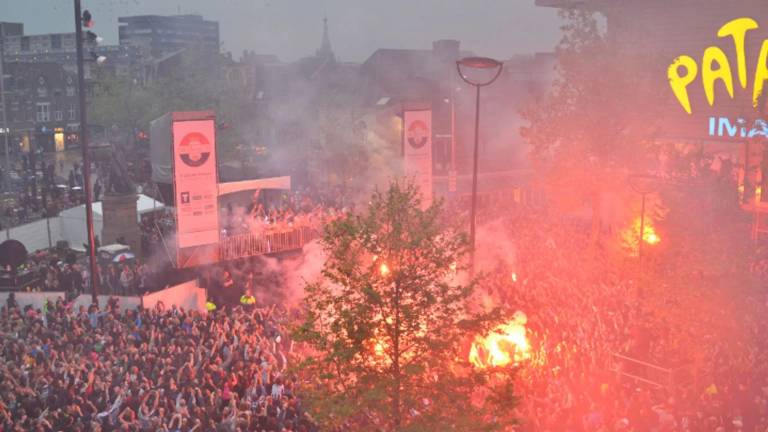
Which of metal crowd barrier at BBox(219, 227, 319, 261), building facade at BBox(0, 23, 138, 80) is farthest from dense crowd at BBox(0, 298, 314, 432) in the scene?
building facade at BBox(0, 23, 138, 80)

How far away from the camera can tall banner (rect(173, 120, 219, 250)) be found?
883 inches

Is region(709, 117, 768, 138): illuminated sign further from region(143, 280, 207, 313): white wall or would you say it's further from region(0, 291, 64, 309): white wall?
region(0, 291, 64, 309): white wall

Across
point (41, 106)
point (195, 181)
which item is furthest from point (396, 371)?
point (41, 106)

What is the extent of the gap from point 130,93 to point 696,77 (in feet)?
138

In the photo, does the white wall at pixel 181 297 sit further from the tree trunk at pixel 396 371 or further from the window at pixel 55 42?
the window at pixel 55 42

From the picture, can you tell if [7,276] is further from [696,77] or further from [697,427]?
[696,77]

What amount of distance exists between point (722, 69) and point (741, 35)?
64.3 inches

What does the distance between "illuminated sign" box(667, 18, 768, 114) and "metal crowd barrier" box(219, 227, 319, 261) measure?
18.3m

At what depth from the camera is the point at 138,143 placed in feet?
204

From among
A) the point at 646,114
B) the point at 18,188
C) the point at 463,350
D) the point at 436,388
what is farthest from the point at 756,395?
the point at 18,188

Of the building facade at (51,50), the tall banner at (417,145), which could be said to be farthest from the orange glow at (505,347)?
the building facade at (51,50)

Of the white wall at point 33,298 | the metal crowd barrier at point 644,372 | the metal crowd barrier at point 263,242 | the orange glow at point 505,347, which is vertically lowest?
the metal crowd barrier at point 644,372

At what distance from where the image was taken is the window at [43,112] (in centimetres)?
7962

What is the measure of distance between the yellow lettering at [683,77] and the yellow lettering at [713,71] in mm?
453
